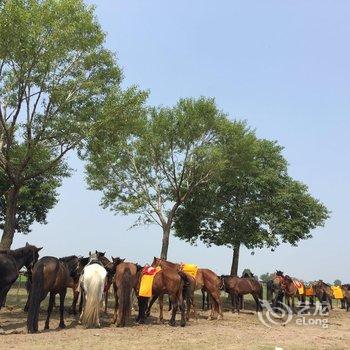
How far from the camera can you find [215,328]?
16469 millimetres

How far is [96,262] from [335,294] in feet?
81.8

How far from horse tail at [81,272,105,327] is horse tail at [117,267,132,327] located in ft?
3.10

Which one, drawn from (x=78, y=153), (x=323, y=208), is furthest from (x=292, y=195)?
(x=78, y=153)

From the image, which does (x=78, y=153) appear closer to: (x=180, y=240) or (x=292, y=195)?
(x=180, y=240)

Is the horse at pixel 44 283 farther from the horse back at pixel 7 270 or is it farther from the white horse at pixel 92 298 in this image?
the horse back at pixel 7 270

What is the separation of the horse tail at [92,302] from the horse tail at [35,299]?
156 centimetres

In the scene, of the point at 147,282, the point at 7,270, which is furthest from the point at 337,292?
the point at 7,270

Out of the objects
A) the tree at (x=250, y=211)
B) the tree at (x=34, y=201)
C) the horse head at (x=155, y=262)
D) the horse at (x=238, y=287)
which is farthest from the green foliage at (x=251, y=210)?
the horse head at (x=155, y=262)

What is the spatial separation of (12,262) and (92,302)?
2998 millimetres

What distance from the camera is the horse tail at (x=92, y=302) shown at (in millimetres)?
14445

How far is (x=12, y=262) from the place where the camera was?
48.3 feet

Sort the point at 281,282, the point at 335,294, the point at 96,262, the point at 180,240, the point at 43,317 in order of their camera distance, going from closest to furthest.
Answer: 1. the point at 96,262
2. the point at 43,317
3. the point at 281,282
4. the point at 335,294
5. the point at 180,240

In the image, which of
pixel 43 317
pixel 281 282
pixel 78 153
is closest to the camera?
pixel 43 317

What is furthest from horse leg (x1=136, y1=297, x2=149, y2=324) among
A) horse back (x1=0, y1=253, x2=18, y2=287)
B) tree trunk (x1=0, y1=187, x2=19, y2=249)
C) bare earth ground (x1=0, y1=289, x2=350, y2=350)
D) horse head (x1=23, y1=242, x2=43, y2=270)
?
tree trunk (x1=0, y1=187, x2=19, y2=249)
